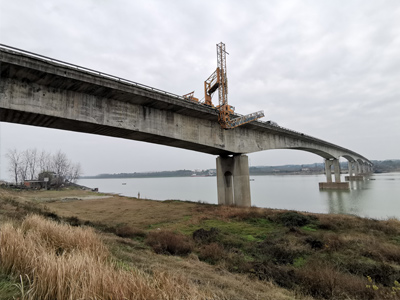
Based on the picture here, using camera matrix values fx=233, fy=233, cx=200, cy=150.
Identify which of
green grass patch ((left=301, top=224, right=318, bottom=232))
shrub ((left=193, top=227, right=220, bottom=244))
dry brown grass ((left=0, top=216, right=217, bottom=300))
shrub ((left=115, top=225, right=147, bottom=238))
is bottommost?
green grass patch ((left=301, top=224, right=318, bottom=232))

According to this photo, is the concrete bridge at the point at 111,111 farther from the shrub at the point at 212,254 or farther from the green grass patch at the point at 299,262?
the green grass patch at the point at 299,262

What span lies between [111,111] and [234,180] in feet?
46.3

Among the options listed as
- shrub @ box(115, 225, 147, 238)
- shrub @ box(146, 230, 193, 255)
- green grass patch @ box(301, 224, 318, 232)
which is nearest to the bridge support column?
green grass patch @ box(301, 224, 318, 232)

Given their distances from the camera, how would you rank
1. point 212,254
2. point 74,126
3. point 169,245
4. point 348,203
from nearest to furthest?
point 212,254
point 169,245
point 74,126
point 348,203

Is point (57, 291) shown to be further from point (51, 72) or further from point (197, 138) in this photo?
point (197, 138)

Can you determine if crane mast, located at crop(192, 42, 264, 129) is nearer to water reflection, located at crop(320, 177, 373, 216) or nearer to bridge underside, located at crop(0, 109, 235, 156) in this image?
bridge underside, located at crop(0, 109, 235, 156)

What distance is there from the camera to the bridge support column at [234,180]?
76.8 ft

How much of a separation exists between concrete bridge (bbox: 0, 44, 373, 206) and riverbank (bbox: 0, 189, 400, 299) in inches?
218

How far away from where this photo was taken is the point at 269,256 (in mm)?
8680

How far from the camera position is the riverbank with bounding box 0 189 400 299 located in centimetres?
515

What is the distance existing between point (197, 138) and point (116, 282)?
56.2 ft

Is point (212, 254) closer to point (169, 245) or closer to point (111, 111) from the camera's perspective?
point (169, 245)

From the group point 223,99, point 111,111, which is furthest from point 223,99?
point 111,111

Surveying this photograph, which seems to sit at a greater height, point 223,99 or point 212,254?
point 223,99
